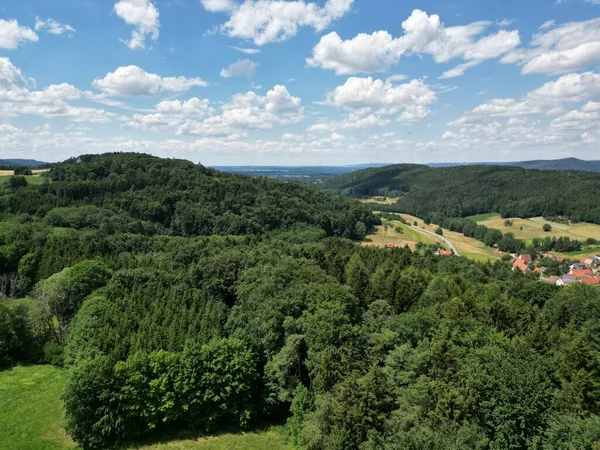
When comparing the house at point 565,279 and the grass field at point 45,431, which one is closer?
the grass field at point 45,431

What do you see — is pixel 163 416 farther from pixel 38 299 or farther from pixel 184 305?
pixel 38 299

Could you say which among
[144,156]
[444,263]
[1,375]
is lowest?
[1,375]

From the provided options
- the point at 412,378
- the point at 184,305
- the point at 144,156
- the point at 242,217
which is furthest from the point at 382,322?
the point at 144,156

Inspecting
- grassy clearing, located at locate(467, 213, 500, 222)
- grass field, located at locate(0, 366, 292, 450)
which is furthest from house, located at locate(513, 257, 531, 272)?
grass field, located at locate(0, 366, 292, 450)

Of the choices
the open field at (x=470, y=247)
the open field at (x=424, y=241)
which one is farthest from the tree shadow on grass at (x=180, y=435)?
the open field at (x=470, y=247)

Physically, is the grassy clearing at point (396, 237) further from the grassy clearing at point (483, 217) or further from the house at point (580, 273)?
the grassy clearing at point (483, 217)
